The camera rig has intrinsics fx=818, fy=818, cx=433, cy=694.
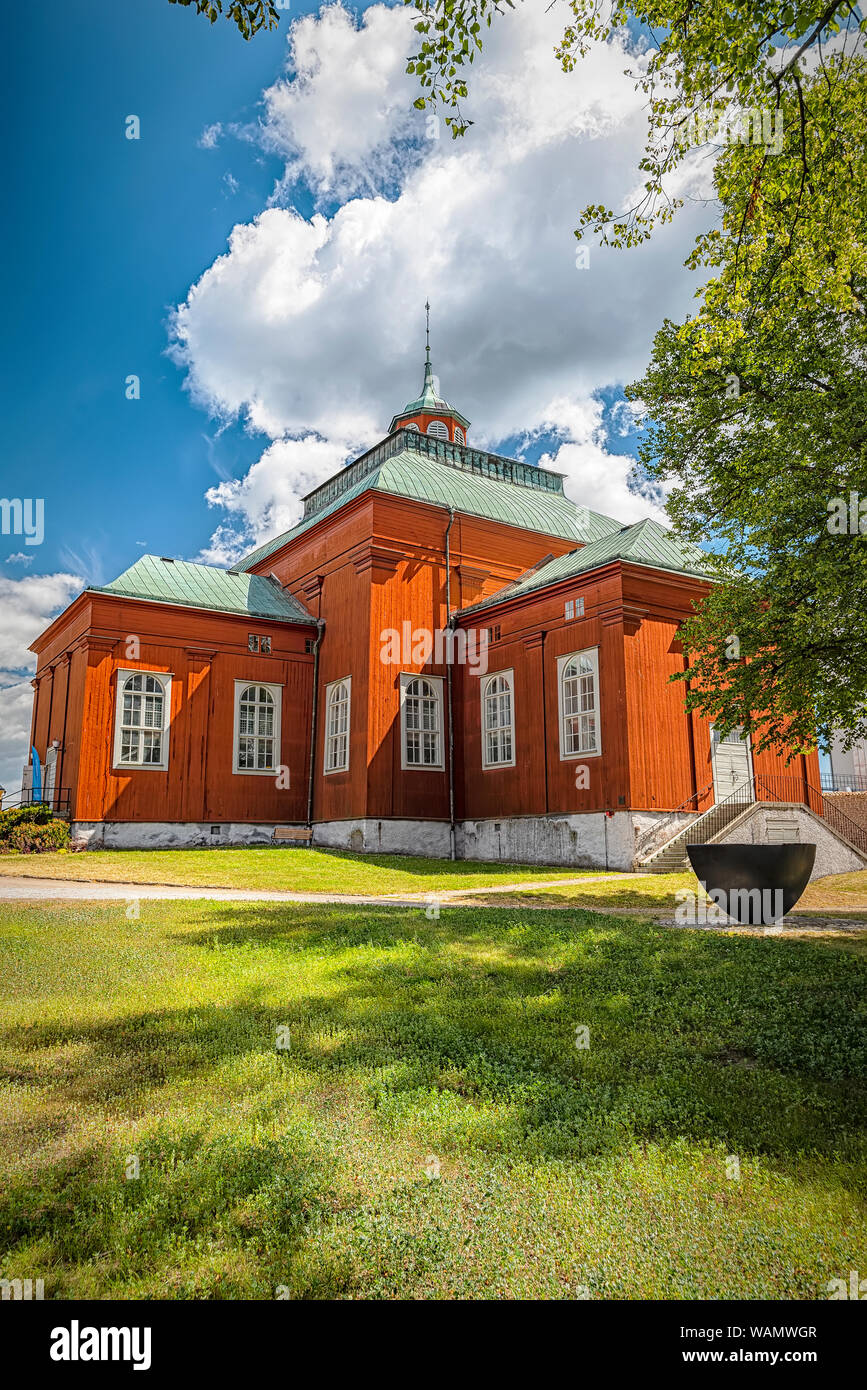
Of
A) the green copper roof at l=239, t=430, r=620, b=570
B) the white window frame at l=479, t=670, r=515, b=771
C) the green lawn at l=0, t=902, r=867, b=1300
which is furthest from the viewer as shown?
the green copper roof at l=239, t=430, r=620, b=570

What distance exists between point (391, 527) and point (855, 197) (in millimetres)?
15515

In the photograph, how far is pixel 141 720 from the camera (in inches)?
854

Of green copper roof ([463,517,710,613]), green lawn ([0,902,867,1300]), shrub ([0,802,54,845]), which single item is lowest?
green lawn ([0,902,867,1300])

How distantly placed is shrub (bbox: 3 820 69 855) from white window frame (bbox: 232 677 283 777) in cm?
471

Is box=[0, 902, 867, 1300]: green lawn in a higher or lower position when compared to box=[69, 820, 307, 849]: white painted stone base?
lower

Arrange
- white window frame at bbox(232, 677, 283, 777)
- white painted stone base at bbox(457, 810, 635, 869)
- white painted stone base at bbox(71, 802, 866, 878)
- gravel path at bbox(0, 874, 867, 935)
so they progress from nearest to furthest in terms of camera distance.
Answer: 1. gravel path at bbox(0, 874, 867, 935)
2. white painted stone base at bbox(457, 810, 635, 869)
3. white painted stone base at bbox(71, 802, 866, 878)
4. white window frame at bbox(232, 677, 283, 777)

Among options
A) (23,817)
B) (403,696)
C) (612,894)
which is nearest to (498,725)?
(403,696)

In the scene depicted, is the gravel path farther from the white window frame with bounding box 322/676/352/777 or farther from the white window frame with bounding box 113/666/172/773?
the white window frame with bounding box 322/676/352/777

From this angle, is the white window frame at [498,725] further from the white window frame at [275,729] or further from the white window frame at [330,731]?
the white window frame at [275,729]

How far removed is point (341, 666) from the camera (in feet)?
76.0

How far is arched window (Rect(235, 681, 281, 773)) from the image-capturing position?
75.9 feet

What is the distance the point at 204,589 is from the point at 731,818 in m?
15.6

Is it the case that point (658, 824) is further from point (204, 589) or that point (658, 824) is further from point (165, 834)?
point (204, 589)

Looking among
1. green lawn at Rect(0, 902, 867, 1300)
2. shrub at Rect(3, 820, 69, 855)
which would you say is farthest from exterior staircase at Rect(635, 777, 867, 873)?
shrub at Rect(3, 820, 69, 855)
